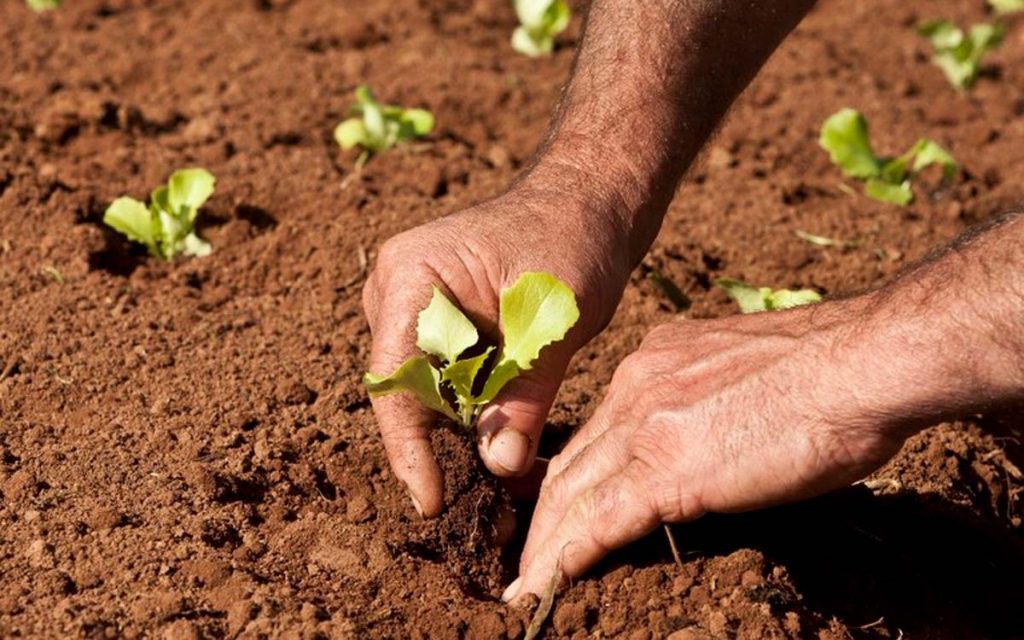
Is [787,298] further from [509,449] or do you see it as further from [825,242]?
[509,449]

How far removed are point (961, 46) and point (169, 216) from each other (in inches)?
115

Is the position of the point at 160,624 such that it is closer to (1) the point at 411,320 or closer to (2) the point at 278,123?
(1) the point at 411,320

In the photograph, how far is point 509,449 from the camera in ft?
9.34

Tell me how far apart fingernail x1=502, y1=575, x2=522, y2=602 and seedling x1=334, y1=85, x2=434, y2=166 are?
1.89 meters

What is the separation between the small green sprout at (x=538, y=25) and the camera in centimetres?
534

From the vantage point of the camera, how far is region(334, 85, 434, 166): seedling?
4441mm

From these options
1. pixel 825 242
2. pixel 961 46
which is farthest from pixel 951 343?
pixel 961 46

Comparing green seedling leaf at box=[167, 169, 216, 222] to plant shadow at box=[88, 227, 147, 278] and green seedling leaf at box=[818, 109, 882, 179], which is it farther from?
green seedling leaf at box=[818, 109, 882, 179]

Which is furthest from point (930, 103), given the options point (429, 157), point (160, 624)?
point (160, 624)

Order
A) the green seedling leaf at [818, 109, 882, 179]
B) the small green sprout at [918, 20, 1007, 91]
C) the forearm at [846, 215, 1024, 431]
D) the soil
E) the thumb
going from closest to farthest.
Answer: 1. the forearm at [846, 215, 1024, 431]
2. the soil
3. the thumb
4. the green seedling leaf at [818, 109, 882, 179]
5. the small green sprout at [918, 20, 1007, 91]

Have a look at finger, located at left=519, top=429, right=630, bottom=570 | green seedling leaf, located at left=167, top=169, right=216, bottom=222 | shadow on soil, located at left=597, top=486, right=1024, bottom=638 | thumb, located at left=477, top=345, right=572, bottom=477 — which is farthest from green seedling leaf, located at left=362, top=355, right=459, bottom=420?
green seedling leaf, located at left=167, top=169, right=216, bottom=222

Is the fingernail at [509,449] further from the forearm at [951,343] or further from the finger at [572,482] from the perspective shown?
the forearm at [951,343]

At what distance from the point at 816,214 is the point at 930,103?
1.16 meters

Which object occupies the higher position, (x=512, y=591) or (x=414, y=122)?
(x=512, y=591)
